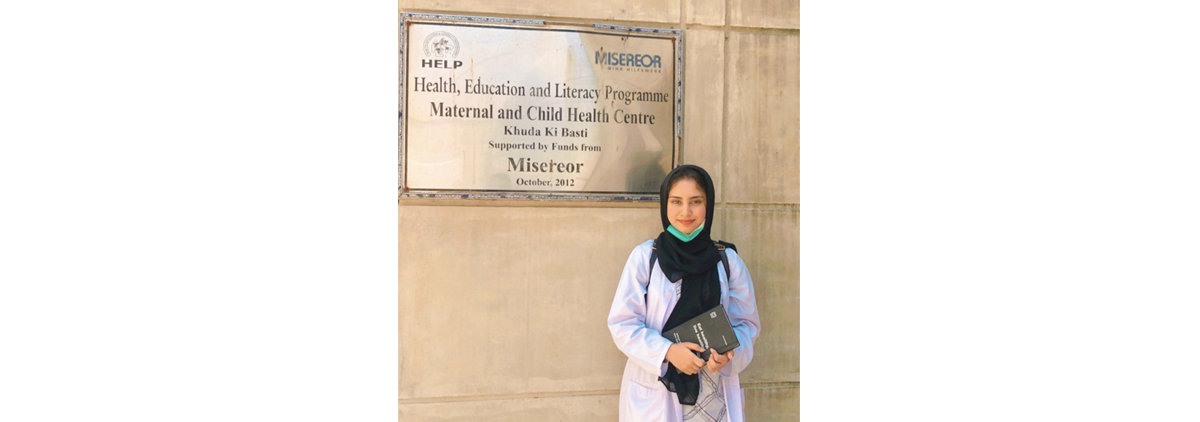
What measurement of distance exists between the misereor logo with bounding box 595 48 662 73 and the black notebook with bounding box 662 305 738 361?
4.85 feet

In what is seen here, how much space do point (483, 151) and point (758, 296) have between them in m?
1.75

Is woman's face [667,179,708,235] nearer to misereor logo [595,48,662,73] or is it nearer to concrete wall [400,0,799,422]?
concrete wall [400,0,799,422]

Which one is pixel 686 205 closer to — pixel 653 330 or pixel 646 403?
pixel 653 330

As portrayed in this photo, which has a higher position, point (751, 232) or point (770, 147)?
point (770, 147)

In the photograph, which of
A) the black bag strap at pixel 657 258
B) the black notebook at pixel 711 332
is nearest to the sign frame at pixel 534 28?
the black bag strap at pixel 657 258

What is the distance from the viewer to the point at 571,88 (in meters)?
3.49

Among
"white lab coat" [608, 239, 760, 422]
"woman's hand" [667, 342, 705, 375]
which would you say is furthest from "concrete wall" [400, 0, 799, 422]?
"woman's hand" [667, 342, 705, 375]

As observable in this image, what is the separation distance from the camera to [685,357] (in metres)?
2.73

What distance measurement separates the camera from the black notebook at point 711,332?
8.91 feet

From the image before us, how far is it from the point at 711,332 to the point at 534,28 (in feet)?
6.12

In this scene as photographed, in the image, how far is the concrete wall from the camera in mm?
3426

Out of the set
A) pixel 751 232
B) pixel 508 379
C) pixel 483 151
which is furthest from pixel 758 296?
pixel 483 151

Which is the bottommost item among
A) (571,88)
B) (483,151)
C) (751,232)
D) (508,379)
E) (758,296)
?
(508,379)

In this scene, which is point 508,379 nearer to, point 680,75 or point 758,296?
point 758,296
